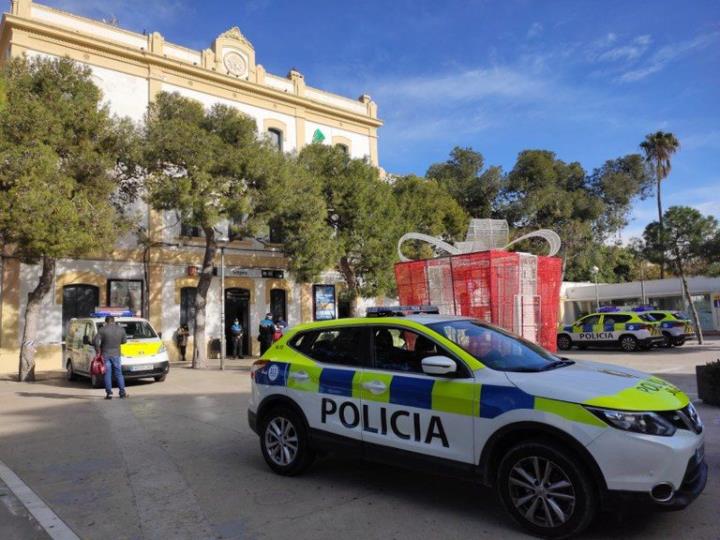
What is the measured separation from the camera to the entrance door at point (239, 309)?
2359 centimetres

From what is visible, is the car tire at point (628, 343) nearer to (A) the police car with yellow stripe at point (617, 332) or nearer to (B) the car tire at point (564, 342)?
(A) the police car with yellow stripe at point (617, 332)

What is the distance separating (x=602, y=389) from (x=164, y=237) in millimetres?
20374

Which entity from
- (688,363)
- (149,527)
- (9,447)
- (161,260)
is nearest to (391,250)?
(161,260)

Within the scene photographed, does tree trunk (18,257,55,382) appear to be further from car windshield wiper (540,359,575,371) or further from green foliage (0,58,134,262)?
car windshield wiper (540,359,575,371)

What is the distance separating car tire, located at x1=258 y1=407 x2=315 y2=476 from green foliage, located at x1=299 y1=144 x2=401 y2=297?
1463 cm

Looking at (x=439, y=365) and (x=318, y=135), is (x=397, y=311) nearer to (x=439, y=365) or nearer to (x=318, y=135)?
(x=439, y=365)

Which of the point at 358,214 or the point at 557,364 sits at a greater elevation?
the point at 358,214

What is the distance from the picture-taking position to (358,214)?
20.8 meters

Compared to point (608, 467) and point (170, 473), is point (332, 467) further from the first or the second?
point (608, 467)

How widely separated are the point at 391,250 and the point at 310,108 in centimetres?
976

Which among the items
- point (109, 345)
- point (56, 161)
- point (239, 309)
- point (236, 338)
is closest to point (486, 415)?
point (109, 345)

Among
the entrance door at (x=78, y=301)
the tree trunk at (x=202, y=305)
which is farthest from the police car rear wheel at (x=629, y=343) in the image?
the entrance door at (x=78, y=301)

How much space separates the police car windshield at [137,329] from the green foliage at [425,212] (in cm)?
1099

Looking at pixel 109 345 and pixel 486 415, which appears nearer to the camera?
pixel 486 415
